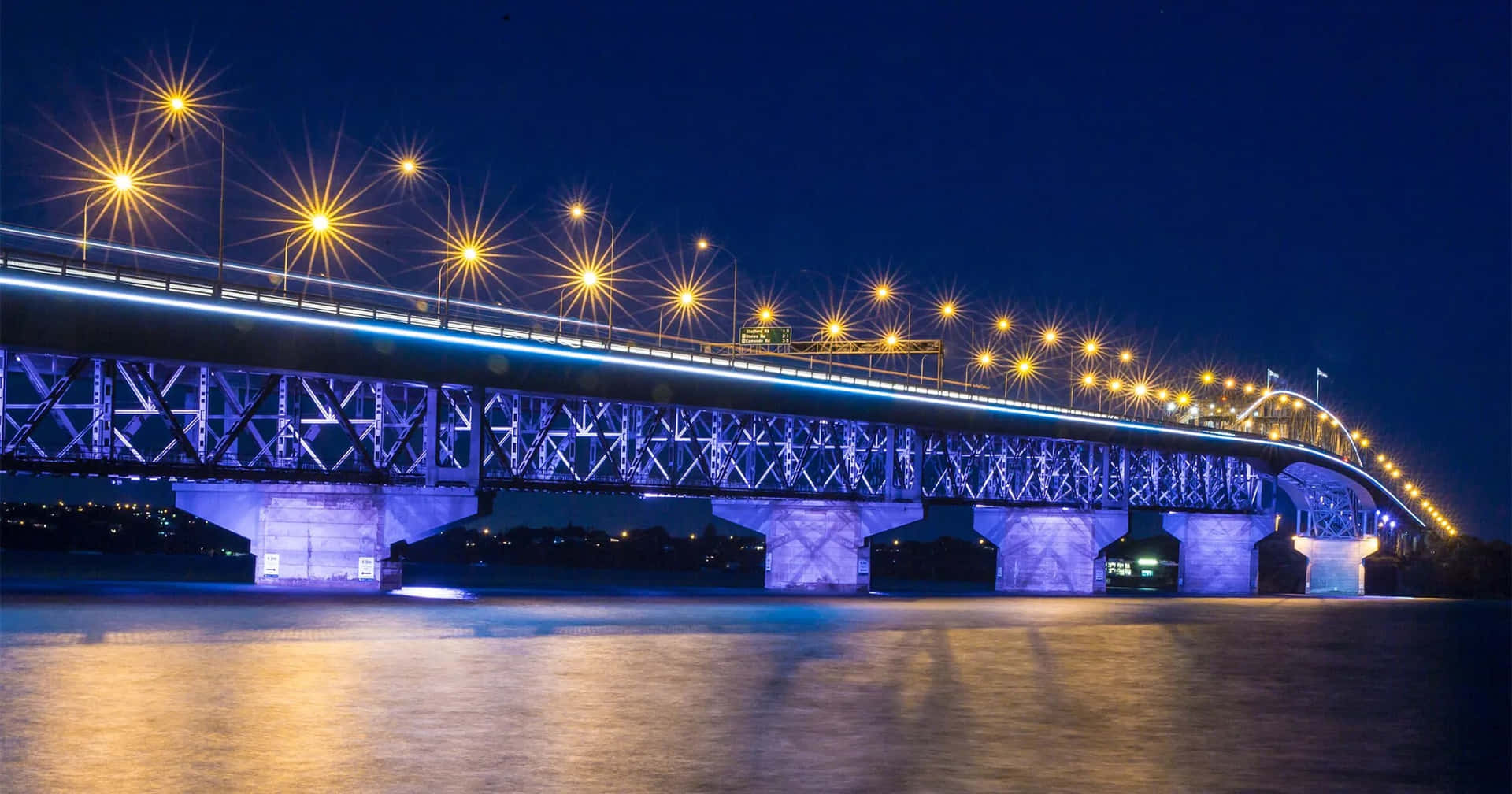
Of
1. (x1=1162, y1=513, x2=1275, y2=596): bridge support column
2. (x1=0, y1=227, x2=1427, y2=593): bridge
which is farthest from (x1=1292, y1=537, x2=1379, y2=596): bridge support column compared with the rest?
(x1=0, y1=227, x2=1427, y2=593): bridge

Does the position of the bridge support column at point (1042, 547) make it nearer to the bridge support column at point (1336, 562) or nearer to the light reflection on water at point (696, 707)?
the light reflection on water at point (696, 707)

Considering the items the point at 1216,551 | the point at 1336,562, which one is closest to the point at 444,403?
the point at 1216,551

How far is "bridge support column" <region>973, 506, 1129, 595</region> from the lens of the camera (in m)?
95.1

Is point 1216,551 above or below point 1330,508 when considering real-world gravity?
below

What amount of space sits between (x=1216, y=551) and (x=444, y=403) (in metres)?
81.9

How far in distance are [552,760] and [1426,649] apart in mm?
33581

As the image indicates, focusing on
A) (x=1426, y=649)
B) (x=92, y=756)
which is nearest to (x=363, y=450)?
(x=1426, y=649)

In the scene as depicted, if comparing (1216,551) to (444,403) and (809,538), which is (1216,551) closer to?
(809,538)

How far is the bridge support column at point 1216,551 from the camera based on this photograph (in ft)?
395

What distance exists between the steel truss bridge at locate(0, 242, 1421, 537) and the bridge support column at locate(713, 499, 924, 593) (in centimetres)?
124

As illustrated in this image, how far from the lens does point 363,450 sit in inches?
2178

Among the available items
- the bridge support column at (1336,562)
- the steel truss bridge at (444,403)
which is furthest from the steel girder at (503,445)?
the bridge support column at (1336,562)

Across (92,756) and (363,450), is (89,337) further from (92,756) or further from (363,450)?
(92,756)

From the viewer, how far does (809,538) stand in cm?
7925
